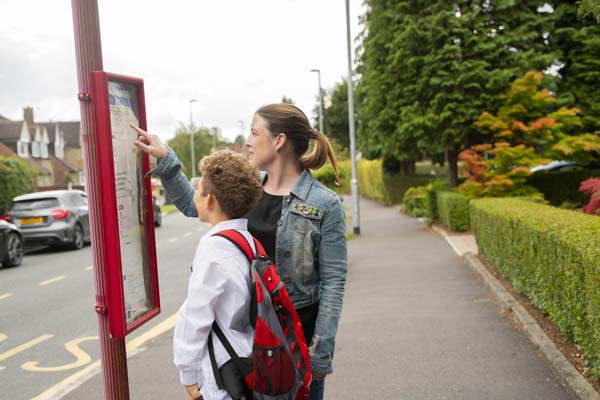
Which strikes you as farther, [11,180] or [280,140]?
[11,180]

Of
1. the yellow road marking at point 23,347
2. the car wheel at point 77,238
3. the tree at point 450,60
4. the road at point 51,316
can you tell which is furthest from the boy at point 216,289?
the tree at point 450,60

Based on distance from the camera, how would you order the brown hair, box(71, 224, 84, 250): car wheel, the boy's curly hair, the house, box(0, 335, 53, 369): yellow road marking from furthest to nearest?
the house
box(71, 224, 84, 250): car wheel
box(0, 335, 53, 369): yellow road marking
the brown hair
the boy's curly hair

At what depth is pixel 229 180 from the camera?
2.43 metres

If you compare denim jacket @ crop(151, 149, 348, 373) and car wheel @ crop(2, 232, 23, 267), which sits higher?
denim jacket @ crop(151, 149, 348, 373)

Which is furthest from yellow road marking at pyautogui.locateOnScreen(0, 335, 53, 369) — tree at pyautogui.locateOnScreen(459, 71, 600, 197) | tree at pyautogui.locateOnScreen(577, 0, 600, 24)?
tree at pyautogui.locateOnScreen(459, 71, 600, 197)

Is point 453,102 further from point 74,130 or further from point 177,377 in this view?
point 74,130

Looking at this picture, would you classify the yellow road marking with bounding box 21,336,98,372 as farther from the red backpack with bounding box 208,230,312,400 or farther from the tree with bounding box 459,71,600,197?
the tree with bounding box 459,71,600,197

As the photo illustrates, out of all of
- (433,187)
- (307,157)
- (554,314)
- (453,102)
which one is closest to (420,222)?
(433,187)

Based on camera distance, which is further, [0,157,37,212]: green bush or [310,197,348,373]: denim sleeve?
[0,157,37,212]: green bush

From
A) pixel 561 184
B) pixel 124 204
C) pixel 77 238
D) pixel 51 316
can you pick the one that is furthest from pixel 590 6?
pixel 561 184

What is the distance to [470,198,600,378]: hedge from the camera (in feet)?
15.1

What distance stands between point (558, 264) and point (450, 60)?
13.8 meters

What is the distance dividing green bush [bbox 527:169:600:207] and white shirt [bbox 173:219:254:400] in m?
19.3

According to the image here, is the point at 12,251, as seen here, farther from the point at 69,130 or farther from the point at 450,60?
the point at 69,130
